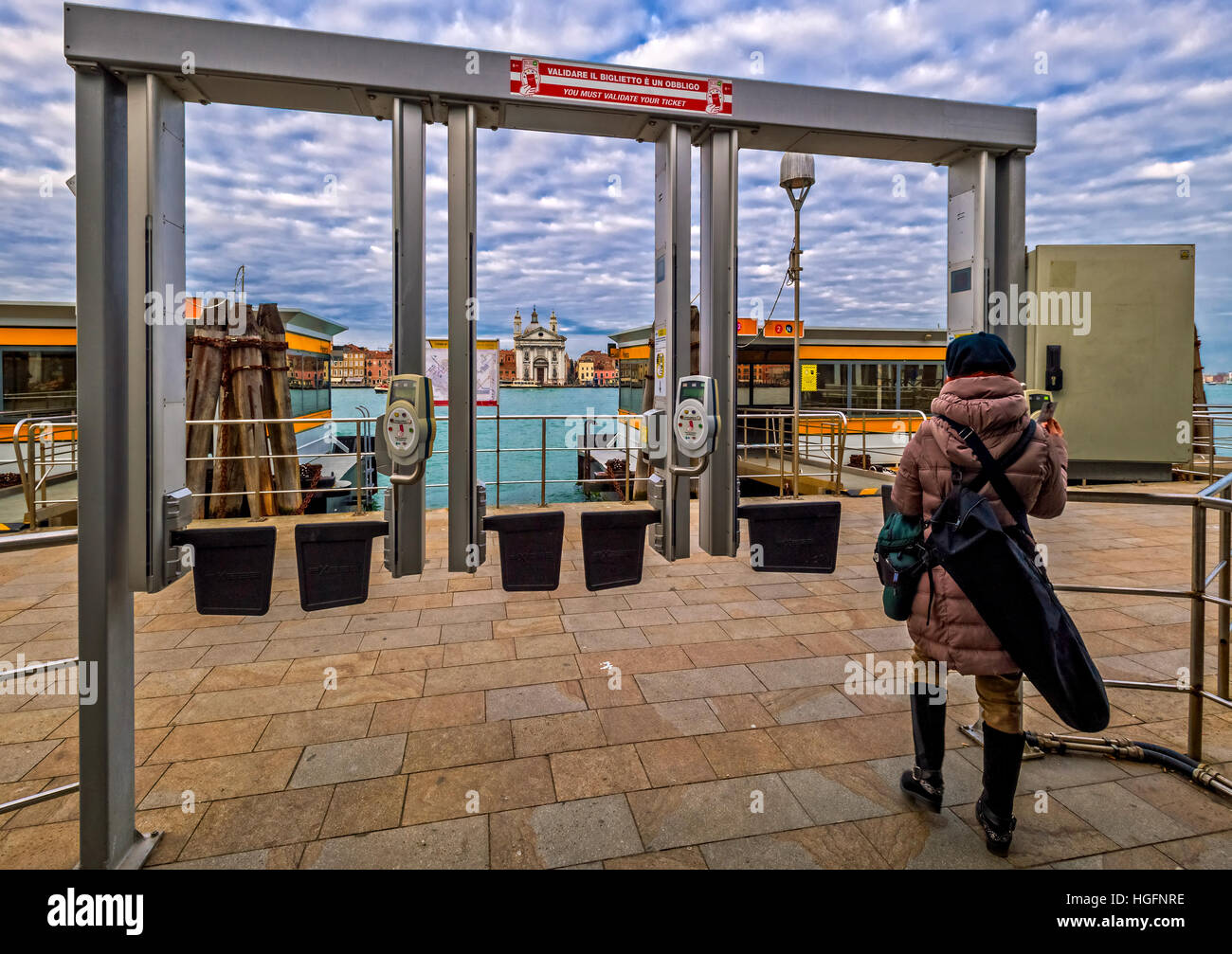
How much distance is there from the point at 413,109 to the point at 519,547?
267 centimetres

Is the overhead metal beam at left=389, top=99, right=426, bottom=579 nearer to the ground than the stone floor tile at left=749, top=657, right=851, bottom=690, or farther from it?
farther from it

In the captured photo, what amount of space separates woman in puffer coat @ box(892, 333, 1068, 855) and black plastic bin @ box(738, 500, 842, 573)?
7.01 feet

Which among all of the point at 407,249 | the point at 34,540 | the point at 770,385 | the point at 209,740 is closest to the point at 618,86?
the point at 407,249

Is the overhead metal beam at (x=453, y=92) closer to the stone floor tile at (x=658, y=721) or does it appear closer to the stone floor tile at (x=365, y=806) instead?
the stone floor tile at (x=365, y=806)

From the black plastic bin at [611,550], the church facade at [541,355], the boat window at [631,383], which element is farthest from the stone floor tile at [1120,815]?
the boat window at [631,383]

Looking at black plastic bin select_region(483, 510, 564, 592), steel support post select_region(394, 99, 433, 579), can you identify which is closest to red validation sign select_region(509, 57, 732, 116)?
steel support post select_region(394, 99, 433, 579)

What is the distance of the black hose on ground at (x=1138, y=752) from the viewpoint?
272cm

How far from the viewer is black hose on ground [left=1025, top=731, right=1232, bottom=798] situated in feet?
8.94

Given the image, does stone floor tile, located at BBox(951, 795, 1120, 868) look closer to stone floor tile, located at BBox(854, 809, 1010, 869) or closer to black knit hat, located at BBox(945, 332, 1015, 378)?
stone floor tile, located at BBox(854, 809, 1010, 869)

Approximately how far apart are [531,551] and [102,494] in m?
2.72

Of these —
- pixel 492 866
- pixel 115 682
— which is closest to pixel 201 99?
pixel 115 682

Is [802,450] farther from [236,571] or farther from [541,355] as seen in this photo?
[236,571]

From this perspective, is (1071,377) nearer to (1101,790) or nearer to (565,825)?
(1101,790)
